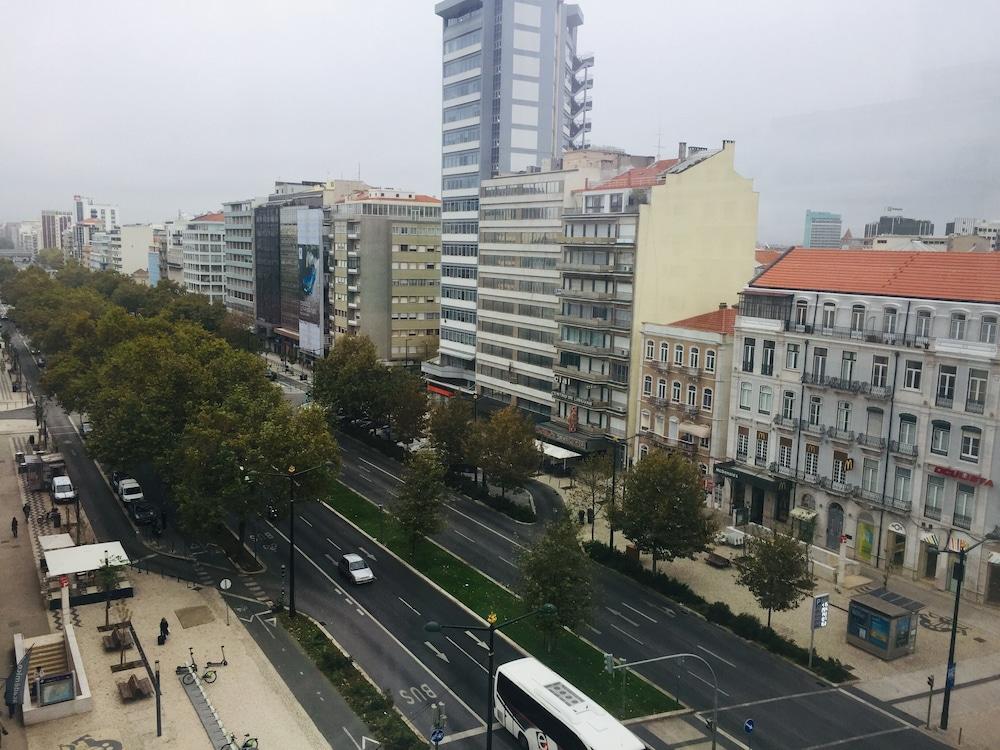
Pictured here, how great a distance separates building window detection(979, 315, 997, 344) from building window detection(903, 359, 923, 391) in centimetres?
418

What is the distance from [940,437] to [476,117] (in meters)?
75.1

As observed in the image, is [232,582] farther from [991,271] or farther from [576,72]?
[576,72]

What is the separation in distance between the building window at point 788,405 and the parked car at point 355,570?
31986 millimetres

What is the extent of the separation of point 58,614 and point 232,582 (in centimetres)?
966

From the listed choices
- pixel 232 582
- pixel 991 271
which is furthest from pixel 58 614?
pixel 991 271

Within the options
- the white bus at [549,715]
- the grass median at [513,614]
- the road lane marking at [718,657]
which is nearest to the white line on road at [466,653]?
the grass median at [513,614]

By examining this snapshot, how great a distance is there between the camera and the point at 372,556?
58188mm

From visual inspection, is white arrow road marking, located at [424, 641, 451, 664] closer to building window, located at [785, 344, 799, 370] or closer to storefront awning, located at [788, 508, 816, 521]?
storefront awning, located at [788, 508, 816, 521]

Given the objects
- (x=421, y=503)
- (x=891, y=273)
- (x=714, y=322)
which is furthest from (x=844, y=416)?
(x=421, y=503)

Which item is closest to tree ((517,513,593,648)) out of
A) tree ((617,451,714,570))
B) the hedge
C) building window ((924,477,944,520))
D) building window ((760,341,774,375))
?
tree ((617,451,714,570))

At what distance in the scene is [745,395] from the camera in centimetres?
6631

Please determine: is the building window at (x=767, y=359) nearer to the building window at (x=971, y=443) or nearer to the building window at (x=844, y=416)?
the building window at (x=844, y=416)

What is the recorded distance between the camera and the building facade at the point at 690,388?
68500 mm

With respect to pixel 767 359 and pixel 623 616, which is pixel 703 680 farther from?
→ pixel 767 359
